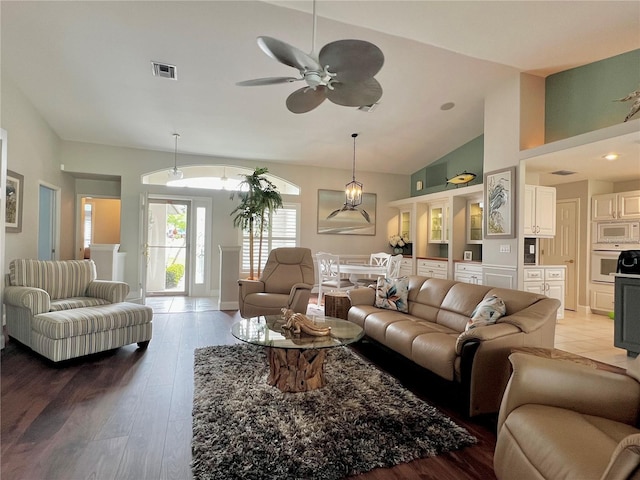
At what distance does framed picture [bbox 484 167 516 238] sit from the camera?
4.43 metres

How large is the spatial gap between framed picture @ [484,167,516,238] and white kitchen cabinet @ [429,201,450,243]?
177 centimetres

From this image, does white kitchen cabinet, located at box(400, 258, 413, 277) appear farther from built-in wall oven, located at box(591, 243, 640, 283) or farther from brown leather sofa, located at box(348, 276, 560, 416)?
brown leather sofa, located at box(348, 276, 560, 416)

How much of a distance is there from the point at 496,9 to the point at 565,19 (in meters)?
0.76

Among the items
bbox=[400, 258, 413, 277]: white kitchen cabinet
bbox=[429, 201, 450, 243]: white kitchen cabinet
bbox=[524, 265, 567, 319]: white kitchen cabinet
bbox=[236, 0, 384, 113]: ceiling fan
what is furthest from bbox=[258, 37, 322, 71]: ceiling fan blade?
bbox=[400, 258, 413, 277]: white kitchen cabinet

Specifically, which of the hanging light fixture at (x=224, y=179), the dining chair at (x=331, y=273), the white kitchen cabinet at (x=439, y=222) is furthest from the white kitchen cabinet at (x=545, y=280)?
the hanging light fixture at (x=224, y=179)

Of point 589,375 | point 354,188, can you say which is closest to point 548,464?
point 589,375

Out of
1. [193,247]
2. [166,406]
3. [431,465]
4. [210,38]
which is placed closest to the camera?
[431,465]

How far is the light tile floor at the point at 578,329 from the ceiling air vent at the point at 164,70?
3.39m

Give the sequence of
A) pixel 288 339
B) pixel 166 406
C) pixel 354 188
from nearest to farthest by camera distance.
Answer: pixel 166 406, pixel 288 339, pixel 354 188

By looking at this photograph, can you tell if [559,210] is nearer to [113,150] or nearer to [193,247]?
[193,247]

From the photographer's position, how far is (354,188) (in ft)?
18.9

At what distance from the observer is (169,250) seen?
6922 millimetres

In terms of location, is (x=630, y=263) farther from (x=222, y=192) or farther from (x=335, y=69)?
(x=222, y=192)

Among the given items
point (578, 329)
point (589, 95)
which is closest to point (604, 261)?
point (578, 329)
